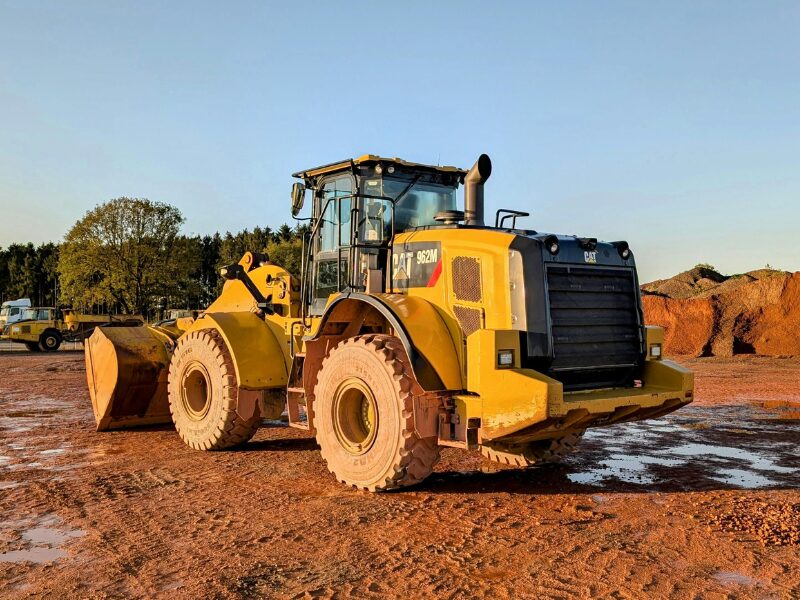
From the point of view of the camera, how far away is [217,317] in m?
8.47

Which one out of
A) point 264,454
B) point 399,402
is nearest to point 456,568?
point 399,402

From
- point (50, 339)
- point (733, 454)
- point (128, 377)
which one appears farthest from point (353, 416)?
point (50, 339)

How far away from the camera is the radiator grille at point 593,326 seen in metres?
6.27

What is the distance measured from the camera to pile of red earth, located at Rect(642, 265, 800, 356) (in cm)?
2472

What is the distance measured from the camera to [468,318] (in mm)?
6297

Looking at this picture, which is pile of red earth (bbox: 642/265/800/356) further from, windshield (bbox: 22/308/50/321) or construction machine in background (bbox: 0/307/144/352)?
windshield (bbox: 22/308/50/321)

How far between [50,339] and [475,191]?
118 ft

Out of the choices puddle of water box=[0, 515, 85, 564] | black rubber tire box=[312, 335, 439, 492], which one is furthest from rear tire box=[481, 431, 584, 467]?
puddle of water box=[0, 515, 85, 564]

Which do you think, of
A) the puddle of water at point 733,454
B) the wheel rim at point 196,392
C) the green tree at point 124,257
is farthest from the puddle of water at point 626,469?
the green tree at point 124,257

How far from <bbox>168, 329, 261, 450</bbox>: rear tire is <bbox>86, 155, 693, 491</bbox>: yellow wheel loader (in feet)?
0.07

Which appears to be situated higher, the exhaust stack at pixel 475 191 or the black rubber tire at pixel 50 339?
the exhaust stack at pixel 475 191

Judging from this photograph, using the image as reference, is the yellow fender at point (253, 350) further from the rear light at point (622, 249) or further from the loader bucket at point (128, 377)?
the rear light at point (622, 249)

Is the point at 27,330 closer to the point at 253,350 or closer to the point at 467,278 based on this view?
the point at 253,350

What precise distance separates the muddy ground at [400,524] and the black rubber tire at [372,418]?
0.81 feet
